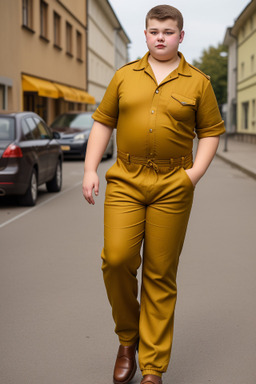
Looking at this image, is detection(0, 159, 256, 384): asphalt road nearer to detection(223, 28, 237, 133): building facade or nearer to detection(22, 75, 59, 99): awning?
detection(22, 75, 59, 99): awning

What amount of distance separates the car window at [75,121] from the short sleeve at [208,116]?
19.1 meters

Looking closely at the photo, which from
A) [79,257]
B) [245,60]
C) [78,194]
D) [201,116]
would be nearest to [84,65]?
[245,60]

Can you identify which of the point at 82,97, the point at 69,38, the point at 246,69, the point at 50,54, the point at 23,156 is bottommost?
the point at 23,156

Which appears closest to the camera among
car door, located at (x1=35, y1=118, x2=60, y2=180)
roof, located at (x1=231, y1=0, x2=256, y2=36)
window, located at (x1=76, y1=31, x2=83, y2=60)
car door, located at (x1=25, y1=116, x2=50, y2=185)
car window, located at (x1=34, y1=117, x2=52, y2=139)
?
car door, located at (x1=25, y1=116, x2=50, y2=185)

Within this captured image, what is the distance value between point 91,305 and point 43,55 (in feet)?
77.0

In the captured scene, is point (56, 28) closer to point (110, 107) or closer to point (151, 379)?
point (110, 107)

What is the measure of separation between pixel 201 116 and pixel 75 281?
2650mm

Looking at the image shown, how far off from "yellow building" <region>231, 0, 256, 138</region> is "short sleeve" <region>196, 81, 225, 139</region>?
113 ft

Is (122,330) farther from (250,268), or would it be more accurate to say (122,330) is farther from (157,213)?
(250,268)

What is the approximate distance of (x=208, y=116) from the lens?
3.22 meters

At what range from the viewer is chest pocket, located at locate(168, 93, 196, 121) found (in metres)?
3.12

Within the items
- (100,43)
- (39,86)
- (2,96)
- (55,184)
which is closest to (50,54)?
(39,86)

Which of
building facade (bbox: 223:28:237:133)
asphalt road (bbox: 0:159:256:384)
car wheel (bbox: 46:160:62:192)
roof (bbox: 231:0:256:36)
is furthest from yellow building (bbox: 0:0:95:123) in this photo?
building facade (bbox: 223:28:237:133)

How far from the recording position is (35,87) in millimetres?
23766
